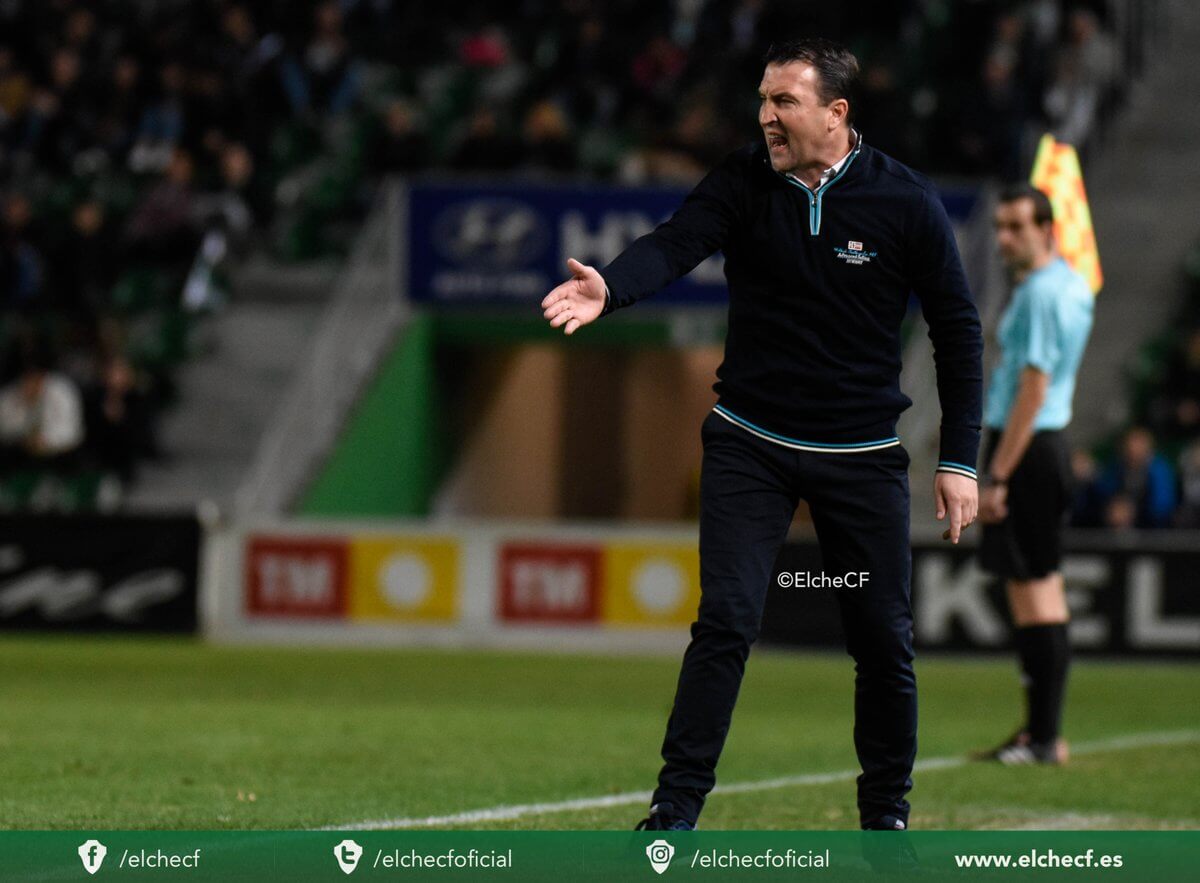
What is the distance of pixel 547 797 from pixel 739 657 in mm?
1986

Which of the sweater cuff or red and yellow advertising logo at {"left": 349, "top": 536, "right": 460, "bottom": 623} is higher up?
the sweater cuff

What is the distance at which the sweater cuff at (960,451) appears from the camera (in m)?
5.92

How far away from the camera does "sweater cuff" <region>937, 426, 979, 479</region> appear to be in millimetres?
5922

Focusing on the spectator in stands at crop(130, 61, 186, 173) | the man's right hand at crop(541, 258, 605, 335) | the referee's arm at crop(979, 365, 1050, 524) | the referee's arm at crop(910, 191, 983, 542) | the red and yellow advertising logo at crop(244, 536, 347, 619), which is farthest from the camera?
the spectator in stands at crop(130, 61, 186, 173)

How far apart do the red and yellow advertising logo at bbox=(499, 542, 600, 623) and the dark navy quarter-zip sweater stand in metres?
10.9

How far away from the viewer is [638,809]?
7.21m

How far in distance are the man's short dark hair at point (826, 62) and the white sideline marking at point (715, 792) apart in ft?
8.17

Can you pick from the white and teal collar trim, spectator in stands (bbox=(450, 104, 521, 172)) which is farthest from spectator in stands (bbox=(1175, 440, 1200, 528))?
the white and teal collar trim

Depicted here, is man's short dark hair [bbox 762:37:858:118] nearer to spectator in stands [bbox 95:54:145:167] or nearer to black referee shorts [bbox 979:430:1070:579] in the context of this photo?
black referee shorts [bbox 979:430:1070:579]
